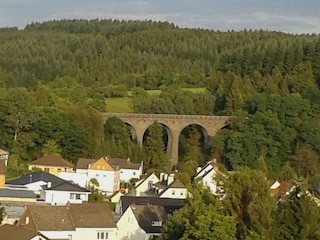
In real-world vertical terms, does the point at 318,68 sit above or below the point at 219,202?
above

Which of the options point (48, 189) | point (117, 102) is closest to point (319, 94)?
point (117, 102)

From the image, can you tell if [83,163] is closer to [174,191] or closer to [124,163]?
[124,163]

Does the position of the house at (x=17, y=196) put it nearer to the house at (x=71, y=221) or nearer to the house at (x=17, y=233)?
the house at (x=71, y=221)

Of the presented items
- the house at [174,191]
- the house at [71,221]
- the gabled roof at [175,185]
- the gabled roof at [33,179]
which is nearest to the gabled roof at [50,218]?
the house at [71,221]

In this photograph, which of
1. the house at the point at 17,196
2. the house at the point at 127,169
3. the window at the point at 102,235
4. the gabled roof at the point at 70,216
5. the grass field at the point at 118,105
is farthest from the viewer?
the grass field at the point at 118,105

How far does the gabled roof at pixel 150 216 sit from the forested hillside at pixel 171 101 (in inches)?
437

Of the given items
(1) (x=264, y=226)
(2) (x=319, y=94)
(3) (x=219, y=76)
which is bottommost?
(1) (x=264, y=226)

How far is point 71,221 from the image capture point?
105 feet

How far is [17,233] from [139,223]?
6913 mm

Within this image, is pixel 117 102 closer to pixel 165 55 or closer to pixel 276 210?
pixel 165 55

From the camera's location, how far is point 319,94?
61.9 metres

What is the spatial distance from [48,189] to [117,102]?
1492 inches

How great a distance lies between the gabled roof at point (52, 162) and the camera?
51.1m

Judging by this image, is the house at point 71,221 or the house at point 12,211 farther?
the house at point 12,211
